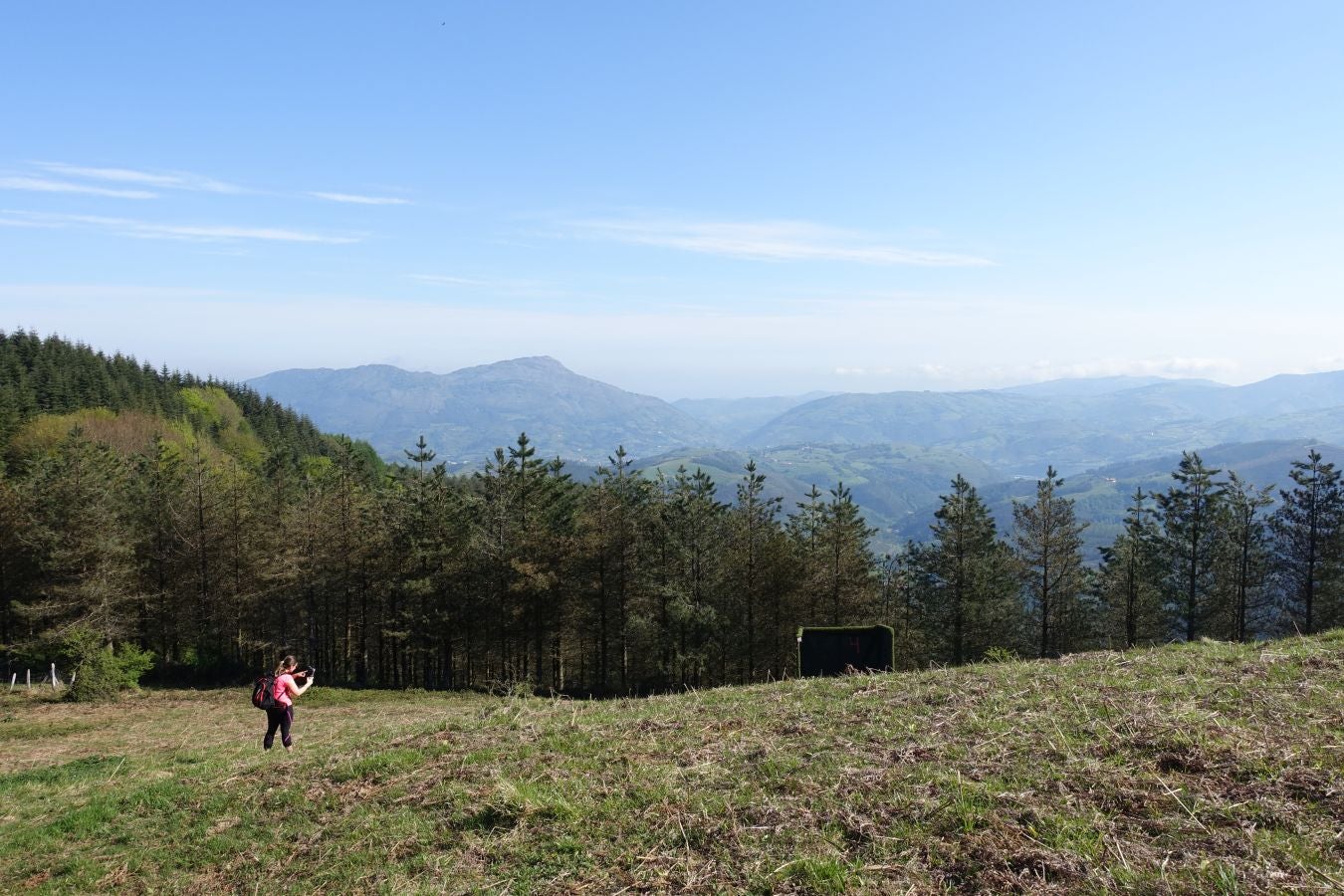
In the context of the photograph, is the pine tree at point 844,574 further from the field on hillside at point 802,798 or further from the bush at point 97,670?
Answer: the bush at point 97,670

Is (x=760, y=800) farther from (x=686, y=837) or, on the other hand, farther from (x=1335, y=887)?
(x=1335, y=887)

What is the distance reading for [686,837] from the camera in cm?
632

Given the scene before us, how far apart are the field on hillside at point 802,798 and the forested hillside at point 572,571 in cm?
2467

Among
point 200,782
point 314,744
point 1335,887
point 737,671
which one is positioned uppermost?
point 1335,887

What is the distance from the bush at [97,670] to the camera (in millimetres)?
28234

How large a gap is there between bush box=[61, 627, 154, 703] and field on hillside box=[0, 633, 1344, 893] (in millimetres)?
21052

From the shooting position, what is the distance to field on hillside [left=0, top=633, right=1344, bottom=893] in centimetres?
535

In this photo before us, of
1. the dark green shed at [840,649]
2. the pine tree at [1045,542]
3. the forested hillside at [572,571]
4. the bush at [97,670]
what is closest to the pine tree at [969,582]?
the forested hillside at [572,571]

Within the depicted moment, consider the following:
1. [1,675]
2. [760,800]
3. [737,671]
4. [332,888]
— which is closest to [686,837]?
[760,800]

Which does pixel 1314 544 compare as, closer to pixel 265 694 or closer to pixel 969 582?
pixel 969 582

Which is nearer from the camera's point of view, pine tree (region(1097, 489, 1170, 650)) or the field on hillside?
the field on hillside

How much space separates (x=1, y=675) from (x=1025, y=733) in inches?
2059

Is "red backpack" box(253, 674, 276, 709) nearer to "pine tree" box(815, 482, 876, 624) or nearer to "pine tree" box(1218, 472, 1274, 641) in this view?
"pine tree" box(815, 482, 876, 624)

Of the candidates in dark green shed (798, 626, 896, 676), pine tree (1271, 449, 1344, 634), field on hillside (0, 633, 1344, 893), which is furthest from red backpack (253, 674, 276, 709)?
pine tree (1271, 449, 1344, 634)
